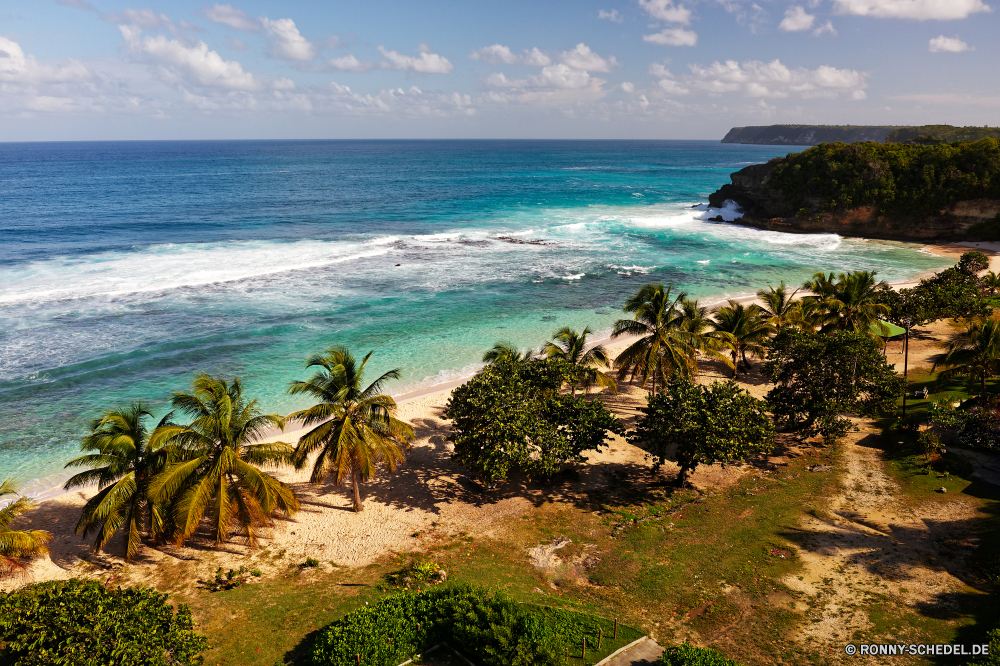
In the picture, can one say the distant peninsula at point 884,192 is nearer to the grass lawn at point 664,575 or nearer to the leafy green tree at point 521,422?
the grass lawn at point 664,575

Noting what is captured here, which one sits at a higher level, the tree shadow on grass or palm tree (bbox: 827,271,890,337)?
palm tree (bbox: 827,271,890,337)

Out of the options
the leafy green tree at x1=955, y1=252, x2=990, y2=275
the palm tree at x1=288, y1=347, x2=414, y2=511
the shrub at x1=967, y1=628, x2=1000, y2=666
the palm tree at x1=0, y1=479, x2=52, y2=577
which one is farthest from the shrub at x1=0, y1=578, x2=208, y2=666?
the leafy green tree at x1=955, y1=252, x2=990, y2=275

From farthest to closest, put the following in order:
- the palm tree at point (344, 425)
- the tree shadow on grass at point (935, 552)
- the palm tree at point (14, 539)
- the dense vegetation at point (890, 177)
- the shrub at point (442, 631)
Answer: the dense vegetation at point (890, 177) → the palm tree at point (344, 425) → the palm tree at point (14, 539) → the tree shadow on grass at point (935, 552) → the shrub at point (442, 631)

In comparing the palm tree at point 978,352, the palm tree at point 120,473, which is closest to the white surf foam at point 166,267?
the palm tree at point 120,473

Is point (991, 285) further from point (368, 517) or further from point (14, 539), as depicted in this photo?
point (14, 539)

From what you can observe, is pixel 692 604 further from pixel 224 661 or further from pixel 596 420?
pixel 224 661

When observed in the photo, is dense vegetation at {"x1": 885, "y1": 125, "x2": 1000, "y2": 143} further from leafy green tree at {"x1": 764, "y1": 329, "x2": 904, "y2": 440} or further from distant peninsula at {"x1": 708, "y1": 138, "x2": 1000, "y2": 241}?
leafy green tree at {"x1": 764, "y1": 329, "x2": 904, "y2": 440}
